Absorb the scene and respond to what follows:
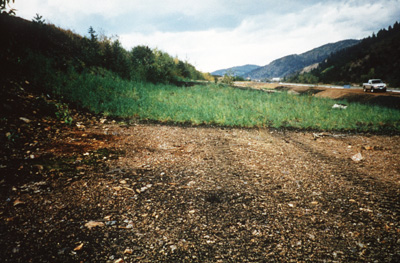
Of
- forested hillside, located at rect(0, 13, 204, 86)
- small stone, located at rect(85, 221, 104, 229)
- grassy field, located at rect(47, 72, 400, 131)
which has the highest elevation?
forested hillside, located at rect(0, 13, 204, 86)

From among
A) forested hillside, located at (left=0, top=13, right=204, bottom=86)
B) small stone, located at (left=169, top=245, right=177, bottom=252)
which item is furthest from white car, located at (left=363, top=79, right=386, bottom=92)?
small stone, located at (left=169, top=245, right=177, bottom=252)

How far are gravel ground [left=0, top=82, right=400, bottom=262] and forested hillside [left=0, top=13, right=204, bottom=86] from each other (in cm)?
454

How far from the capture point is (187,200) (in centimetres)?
276

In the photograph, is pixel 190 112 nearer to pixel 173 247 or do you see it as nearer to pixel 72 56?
pixel 173 247

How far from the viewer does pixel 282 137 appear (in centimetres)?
590

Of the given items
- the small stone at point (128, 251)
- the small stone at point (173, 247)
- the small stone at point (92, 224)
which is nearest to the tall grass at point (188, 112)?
the small stone at point (92, 224)

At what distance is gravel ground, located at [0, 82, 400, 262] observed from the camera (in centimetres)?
195

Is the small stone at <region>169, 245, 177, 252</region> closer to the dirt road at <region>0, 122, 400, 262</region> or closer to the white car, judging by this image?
the dirt road at <region>0, 122, 400, 262</region>

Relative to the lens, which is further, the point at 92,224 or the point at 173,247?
the point at 92,224

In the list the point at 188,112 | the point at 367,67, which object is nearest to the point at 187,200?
the point at 188,112

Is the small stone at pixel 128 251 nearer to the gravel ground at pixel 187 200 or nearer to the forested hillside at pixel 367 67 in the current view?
the gravel ground at pixel 187 200

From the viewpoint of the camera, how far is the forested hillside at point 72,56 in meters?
7.81

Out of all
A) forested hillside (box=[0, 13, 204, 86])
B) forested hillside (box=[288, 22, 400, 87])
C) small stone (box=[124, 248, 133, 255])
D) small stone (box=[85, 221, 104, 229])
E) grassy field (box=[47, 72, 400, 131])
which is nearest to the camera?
small stone (box=[124, 248, 133, 255])

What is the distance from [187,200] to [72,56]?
462 inches
